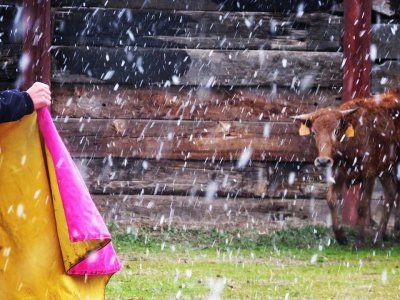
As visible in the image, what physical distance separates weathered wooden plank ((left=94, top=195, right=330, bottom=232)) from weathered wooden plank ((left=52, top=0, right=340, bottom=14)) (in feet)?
7.15

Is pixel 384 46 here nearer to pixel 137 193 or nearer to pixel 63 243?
pixel 137 193

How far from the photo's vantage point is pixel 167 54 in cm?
1168

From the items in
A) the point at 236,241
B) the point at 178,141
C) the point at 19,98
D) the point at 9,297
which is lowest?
the point at 236,241

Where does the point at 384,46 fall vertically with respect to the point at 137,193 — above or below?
above

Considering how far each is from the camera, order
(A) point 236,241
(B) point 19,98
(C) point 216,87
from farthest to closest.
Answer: (C) point 216,87 → (A) point 236,241 → (B) point 19,98

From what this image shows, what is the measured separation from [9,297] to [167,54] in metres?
7.16

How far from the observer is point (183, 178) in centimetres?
1172

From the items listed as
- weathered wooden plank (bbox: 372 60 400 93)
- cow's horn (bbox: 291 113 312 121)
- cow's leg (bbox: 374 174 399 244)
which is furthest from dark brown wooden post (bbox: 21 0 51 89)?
cow's leg (bbox: 374 174 399 244)

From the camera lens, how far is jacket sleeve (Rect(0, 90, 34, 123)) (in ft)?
15.2

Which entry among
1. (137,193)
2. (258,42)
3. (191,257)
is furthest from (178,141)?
(191,257)

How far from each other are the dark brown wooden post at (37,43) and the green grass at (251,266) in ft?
6.61

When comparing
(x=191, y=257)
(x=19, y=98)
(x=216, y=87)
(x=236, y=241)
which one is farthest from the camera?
(x=216, y=87)

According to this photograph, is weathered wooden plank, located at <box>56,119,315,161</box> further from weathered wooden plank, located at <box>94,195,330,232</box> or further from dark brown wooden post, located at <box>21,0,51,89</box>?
dark brown wooden post, located at <box>21,0,51,89</box>

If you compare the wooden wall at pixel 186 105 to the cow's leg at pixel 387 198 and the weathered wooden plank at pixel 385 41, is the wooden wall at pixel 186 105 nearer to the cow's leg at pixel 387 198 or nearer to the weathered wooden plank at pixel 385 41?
the weathered wooden plank at pixel 385 41
